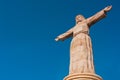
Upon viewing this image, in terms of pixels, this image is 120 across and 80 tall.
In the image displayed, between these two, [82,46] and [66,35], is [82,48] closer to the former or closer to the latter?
[82,46]

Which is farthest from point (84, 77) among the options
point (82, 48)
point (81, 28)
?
point (81, 28)

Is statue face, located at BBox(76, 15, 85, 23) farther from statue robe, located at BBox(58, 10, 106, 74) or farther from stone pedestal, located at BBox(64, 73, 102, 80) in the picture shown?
stone pedestal, located at BBox(64, 73, 102, 80)

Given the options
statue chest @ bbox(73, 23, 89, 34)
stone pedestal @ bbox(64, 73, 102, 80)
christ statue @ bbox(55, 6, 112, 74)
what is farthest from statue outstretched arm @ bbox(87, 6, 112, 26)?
stone pedestal @ bbox(64, 73, 102, 80)

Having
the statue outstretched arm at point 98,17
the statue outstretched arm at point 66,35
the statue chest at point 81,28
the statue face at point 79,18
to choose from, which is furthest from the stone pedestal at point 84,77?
the statue face at point 79,18

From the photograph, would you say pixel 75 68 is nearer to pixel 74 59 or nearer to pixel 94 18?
pixel 74 59

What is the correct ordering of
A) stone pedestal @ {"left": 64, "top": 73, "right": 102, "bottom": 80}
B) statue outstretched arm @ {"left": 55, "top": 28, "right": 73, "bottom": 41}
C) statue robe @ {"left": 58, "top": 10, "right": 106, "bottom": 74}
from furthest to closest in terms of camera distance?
statue outstretched arm @ {"left": 55, "top": 28, "right": 73, "bottom": 41} < statue robe @ {"left": 58, "top": 10, "right": 106, "bottom": 74} < stone pedestal @ {"left": 64, "top": 73, "right": 102, "bottom": 80}

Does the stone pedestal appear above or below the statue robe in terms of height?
below

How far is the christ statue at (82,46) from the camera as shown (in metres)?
10.8

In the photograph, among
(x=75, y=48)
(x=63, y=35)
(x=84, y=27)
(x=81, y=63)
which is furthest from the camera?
(x=63, y=35)

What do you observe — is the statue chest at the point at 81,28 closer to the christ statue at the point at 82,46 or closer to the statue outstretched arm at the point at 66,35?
the christ statue at the point at 82,46

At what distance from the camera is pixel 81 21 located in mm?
13336

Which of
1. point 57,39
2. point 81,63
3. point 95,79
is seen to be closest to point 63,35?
point 57,39

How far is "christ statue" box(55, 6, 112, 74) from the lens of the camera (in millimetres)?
10806

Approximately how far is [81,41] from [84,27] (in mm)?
1164
